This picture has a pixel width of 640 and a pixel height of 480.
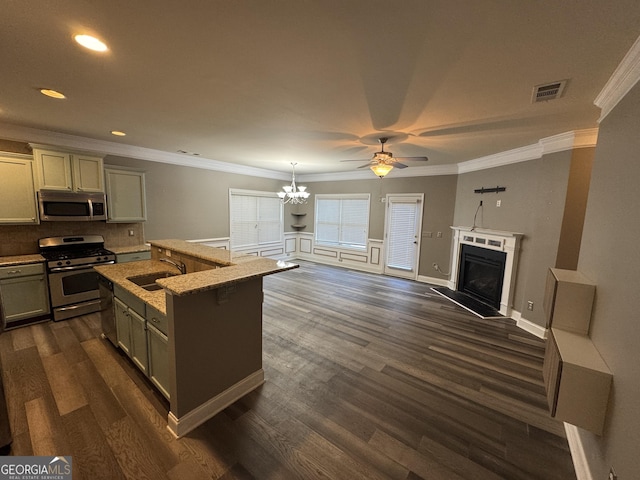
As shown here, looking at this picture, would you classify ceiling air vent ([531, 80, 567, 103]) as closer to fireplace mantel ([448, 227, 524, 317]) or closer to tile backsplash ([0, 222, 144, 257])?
fireplace mantel ([448, 227, 524, 317])

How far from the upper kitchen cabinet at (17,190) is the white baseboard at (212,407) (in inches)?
148

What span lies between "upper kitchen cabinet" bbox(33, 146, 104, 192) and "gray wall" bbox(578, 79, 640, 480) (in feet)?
19.3

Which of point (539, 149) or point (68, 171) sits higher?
point (539, 149)

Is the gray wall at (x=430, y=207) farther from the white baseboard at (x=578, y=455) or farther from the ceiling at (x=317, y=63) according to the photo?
the white baseboard at (x=578, y=455)

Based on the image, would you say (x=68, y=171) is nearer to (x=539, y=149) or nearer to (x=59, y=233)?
(x=59, y=233)

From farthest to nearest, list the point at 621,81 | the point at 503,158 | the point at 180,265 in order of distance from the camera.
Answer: the point at 503,158 → the point at 180,265 → the point at 621,81

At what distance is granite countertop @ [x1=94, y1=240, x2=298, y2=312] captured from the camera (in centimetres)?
179

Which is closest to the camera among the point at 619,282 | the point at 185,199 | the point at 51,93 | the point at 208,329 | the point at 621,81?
the point at 619,282

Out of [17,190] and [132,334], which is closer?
[132,334]

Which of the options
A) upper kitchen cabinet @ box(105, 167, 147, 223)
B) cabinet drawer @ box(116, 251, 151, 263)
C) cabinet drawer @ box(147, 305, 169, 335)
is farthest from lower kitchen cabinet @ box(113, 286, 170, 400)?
upper kitchen cabinet @ box(105, 167, 147, 223)

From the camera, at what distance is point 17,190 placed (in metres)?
3.47

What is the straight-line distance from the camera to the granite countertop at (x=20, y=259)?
3.28m

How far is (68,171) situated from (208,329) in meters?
3.73

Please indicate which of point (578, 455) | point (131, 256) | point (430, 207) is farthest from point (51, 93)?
point (430, 207)
